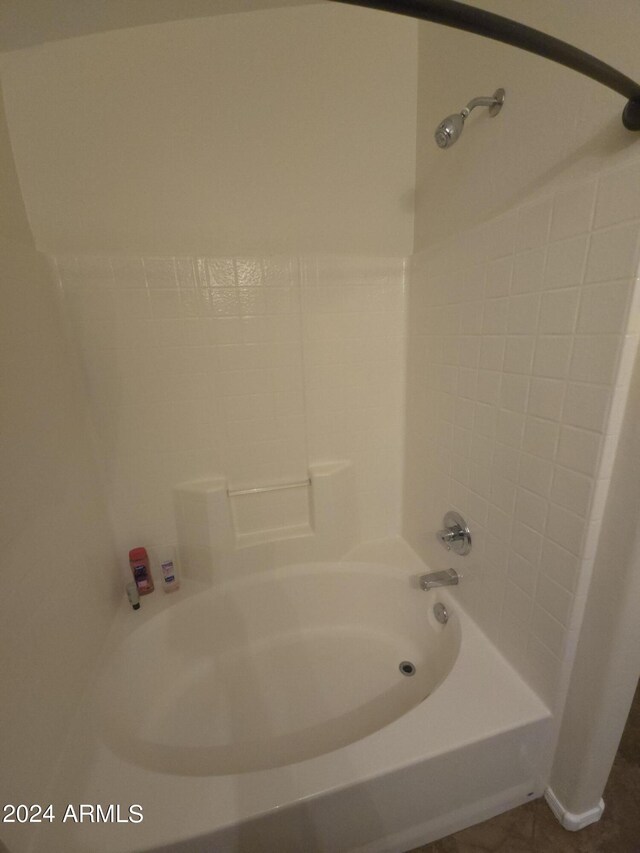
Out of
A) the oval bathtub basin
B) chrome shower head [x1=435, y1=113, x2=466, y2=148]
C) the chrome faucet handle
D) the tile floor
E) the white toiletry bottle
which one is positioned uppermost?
chrome shower head [x1=435, y1=113, x2=466, y2=148]

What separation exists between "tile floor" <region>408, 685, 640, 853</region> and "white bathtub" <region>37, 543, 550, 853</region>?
3 centimetres

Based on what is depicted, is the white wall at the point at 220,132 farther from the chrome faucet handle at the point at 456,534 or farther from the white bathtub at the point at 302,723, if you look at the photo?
the white bathtub at the point at 302,723

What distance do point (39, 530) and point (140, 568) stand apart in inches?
20.0

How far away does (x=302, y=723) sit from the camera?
1066 mm

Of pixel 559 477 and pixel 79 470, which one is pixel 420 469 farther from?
pixel 79 470

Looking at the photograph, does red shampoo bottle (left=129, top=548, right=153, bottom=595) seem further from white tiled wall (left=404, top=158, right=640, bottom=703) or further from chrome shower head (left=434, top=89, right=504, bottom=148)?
chrome shower head (left=434, top=89, right=504, bottom=148)

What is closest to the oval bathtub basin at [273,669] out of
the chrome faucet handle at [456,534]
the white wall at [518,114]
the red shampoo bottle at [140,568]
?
the red shampoo bottle at [140,568]

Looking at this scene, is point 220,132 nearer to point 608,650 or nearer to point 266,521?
point 266,521

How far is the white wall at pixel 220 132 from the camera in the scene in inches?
38.1

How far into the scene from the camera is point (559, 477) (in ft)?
2.33

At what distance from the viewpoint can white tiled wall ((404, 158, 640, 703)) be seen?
1.97ft

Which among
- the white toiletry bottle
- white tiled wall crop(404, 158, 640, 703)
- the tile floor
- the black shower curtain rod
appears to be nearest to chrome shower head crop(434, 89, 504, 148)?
white tiled wall crop(404, 158, 640, 703)

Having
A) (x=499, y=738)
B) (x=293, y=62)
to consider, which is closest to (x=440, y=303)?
(x=293, y=62)

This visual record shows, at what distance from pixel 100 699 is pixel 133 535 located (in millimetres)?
492
